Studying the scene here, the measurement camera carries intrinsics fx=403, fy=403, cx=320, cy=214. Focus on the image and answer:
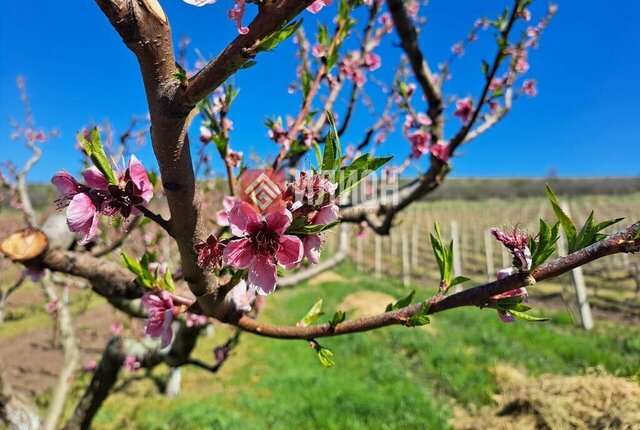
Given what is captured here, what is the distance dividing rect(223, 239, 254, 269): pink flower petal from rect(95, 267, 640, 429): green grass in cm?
485

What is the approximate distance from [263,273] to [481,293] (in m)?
0.45

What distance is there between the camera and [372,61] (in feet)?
9.54

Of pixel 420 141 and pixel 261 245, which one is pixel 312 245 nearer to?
pixel 261 245

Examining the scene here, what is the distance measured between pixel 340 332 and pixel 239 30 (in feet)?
2.29

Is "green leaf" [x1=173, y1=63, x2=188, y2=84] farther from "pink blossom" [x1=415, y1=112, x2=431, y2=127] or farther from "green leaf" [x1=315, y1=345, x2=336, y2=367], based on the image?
"pink blossom" [x1=415, y1=112, x2=431, y2=127]

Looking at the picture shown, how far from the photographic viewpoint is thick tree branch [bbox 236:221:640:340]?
0.72m

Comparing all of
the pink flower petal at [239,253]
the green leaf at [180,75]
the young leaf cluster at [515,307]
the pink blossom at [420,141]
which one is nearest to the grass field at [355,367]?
the pink blossom at [420,141]

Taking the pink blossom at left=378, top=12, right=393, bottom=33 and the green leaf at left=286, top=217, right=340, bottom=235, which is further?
the pink blossom at left=378, top=12, right=393, bottom=33

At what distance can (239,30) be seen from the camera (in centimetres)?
59

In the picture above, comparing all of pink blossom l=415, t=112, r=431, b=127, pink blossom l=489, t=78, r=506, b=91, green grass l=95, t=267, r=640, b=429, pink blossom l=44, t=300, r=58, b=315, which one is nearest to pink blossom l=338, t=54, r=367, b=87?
pink blossom l=415, t=112, r=431, b=127

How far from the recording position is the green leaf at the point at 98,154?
0.70m

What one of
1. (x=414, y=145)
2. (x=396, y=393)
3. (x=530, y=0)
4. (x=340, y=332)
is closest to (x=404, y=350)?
(x=396, y=393)

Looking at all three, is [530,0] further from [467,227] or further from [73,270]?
[467,227]

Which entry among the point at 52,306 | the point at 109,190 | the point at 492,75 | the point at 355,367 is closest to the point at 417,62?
the point at 492,75
